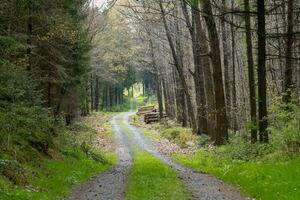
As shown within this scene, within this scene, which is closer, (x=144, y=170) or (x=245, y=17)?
(x=245, y=17)

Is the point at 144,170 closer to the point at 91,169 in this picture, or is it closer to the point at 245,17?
the point at 91,169

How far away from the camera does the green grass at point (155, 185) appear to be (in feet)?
40.0

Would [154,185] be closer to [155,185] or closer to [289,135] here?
[155,185]

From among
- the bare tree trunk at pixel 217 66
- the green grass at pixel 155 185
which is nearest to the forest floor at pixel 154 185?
the green grass at pixel 155 185

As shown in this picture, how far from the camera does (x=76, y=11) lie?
30719mm

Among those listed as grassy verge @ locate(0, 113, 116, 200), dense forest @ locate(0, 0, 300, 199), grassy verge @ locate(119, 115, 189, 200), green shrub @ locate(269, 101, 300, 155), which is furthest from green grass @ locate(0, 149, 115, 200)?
green shrub @ locate(269, 101, 300, 155)

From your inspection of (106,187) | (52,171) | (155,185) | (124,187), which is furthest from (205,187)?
(52,171)

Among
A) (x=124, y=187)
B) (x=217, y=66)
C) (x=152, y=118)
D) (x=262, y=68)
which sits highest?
(x=217, y=66)

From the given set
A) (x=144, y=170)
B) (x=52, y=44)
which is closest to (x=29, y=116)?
(x=144, y=170)

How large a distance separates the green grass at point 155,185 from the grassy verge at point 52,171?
5.76ft

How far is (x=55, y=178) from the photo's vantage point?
49.9 feet

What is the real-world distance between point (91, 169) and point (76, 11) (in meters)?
14.6

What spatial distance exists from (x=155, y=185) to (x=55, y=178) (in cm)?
327

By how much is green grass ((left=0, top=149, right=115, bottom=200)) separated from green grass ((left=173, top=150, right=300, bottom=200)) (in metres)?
4.50
